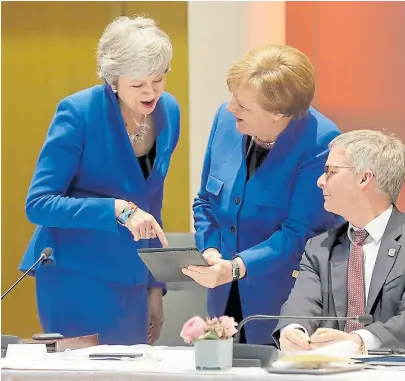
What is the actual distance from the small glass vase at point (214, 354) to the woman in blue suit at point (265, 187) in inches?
31.2

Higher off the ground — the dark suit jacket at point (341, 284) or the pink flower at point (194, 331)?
the pink flower at point (194, 331)

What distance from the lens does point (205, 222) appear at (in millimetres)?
Result: 3314

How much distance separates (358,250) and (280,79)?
1.98 feet

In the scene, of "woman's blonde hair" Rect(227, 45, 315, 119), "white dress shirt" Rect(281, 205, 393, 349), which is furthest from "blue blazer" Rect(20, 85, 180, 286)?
"white dress shirt" Rect(281, 205, 393, 349)

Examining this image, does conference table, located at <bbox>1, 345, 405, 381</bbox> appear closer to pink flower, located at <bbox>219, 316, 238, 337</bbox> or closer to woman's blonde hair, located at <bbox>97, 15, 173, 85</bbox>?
pink flower, located at <bbox>219, 316, 238, 337</bbox>

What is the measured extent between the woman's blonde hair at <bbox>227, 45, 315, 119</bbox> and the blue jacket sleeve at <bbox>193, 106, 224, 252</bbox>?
0.29 metres

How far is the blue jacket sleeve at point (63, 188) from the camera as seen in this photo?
10.1 feet

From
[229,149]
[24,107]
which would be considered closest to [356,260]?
[229,149]

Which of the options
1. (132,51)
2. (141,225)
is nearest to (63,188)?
(141,225)

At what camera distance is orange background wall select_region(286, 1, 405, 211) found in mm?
4348

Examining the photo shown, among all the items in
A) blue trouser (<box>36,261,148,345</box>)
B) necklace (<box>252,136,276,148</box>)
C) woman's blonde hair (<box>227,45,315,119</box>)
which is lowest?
blue trouser (<box>36,261,148,345</box>)

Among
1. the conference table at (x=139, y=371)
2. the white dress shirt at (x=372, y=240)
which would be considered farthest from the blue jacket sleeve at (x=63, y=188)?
the white dress shirt at (x=372, y=240)

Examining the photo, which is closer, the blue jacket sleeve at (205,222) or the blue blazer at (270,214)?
the blue blazer at (270,214)

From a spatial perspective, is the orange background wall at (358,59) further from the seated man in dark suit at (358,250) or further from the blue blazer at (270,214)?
the seated man in dark suit at (358,250)
